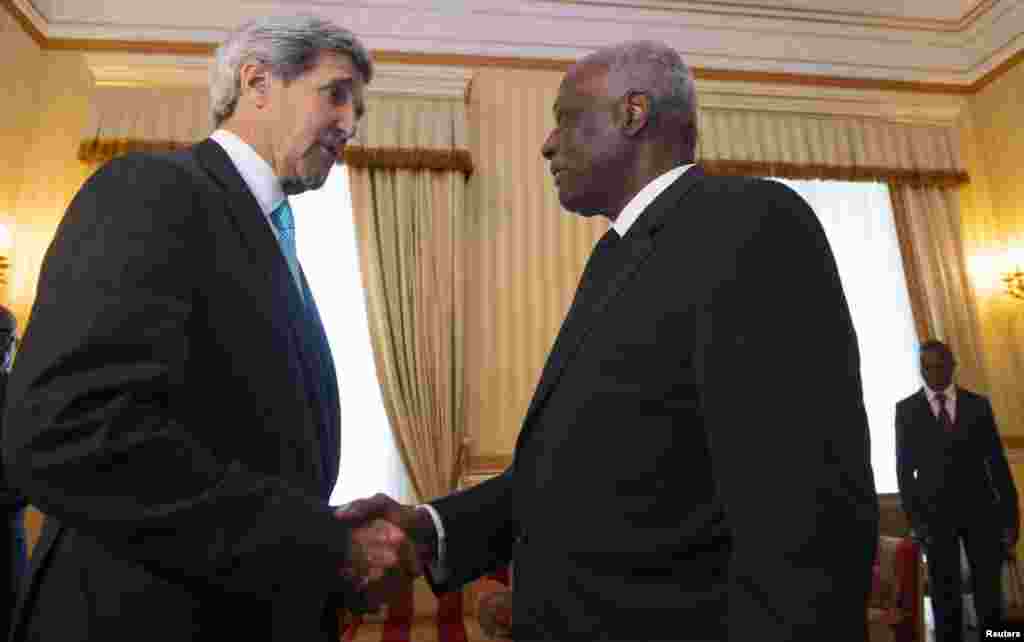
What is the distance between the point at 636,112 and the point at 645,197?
0.61ft

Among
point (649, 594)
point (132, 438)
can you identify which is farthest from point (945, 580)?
point (132, 438)

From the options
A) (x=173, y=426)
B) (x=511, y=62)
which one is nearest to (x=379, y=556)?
(x=173, y=426)

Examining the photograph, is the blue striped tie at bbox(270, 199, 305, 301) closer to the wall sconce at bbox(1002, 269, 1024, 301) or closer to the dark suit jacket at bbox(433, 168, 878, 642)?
the dark suit jacket at bbox(433, 168, 878, 642)

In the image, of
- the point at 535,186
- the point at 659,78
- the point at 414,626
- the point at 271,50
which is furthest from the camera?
the point at 535,186

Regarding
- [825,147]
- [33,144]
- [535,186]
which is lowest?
[535,186]

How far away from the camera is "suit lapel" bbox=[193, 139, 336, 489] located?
1.15 metres

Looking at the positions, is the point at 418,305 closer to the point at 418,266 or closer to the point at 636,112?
the point at 418,266

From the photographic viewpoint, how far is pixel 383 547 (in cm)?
132

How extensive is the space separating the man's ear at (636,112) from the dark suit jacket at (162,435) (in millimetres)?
804

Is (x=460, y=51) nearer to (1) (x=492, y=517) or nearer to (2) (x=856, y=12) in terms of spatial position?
(2) (x=856, y=12)

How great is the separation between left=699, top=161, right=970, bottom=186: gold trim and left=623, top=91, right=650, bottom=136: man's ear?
4.12 metres

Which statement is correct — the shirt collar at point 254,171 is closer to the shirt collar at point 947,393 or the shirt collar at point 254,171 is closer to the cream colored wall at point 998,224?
the shirt collar at point 947,393

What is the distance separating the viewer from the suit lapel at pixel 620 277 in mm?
1293

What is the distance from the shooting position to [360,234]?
5.06m
